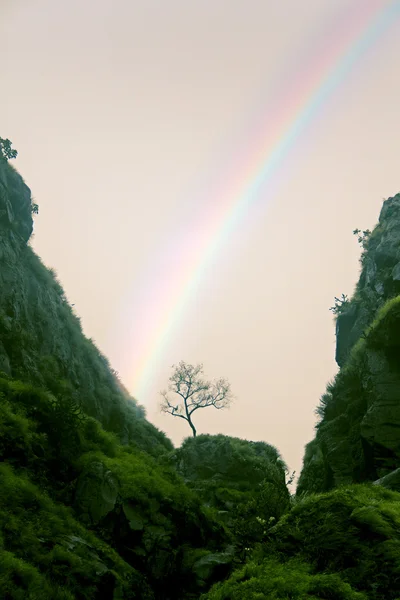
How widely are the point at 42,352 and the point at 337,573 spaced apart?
2461 cm

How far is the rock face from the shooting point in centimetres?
2269

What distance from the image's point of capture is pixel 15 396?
2003 centimetres

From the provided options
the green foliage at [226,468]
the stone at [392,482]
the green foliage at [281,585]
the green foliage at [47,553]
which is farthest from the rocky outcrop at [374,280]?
the green foliage at [47,553]

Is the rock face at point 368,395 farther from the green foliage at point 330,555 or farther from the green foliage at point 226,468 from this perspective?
the green foliage at point 330,555

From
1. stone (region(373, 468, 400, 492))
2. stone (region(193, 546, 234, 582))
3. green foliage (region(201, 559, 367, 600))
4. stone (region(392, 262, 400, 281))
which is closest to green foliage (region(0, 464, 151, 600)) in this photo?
stone (region(193, 546, 234, 582))

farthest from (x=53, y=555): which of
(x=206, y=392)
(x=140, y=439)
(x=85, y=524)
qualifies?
(x=206, y=392)

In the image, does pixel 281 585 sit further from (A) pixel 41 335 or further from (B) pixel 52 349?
(A) pixel 41 335

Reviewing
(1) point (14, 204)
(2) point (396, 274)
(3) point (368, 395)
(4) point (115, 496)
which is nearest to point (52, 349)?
(1) point (14, 204)

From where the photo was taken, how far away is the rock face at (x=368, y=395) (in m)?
22.7

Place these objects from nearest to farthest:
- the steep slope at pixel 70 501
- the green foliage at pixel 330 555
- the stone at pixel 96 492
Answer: the green foliage at pixel 330 555
the steep slope at pixel 70 501
the stone at pixel 96 492

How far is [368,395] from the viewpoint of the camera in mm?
25469

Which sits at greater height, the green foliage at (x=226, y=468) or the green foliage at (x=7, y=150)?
the green foliage at (x=7, y=150)

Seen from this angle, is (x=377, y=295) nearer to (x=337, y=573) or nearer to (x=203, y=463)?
(x=203, y=463)

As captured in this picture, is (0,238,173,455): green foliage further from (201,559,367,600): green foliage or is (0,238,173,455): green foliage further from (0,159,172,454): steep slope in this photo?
(201,559,367,600): green foliage
